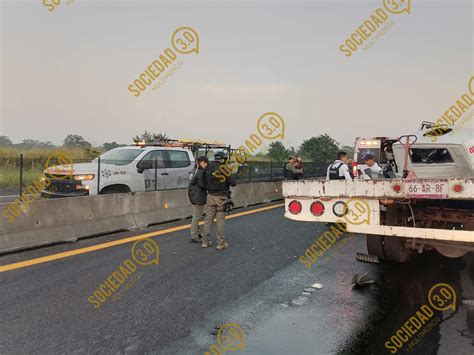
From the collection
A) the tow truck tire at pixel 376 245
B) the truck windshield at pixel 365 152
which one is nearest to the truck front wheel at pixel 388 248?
the tow truck tire at pixel 376 245

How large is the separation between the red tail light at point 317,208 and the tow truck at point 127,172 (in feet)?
19.6

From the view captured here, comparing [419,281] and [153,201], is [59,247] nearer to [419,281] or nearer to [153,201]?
[153,201]

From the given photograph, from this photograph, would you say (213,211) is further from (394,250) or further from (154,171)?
(154,171)

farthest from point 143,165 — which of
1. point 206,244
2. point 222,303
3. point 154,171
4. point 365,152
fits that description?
point 365,152

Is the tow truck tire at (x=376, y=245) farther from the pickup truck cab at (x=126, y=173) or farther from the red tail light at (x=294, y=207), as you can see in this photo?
the pickup truck cab at (x=126, y=173)

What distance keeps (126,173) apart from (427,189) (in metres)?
7.61

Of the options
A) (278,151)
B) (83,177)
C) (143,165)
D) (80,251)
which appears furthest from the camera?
(278,151)

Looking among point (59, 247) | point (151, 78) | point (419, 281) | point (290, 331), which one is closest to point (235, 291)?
point (290, 331)

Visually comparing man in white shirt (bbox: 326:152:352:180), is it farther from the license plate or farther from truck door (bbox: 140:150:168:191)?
truck door (bbox: 140:150:168:191)

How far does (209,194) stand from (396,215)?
3454 millimetres

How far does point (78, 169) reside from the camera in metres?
9.23

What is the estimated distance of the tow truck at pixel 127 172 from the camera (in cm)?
898

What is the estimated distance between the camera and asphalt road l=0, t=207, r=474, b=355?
→ 11.0ft

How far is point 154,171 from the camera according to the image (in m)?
10.5
